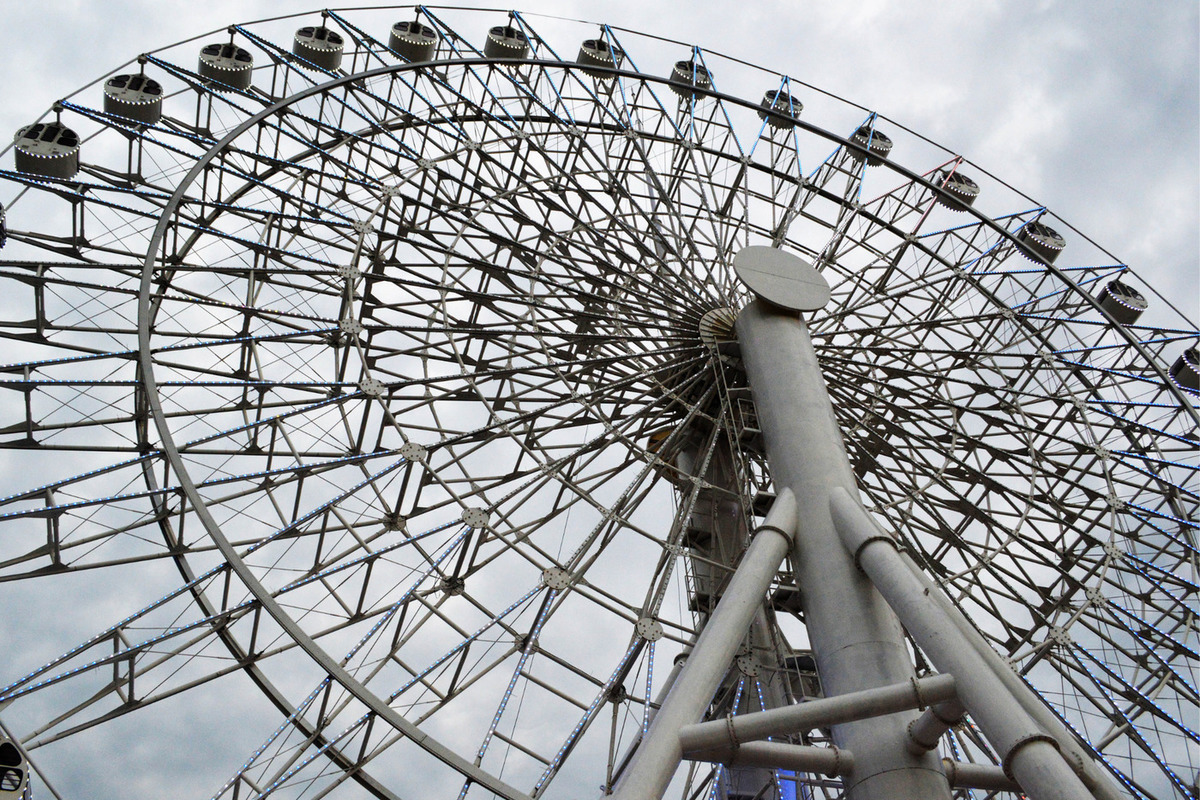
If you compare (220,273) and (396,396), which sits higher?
(220,273)

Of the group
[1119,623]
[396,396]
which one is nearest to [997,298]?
[1119,623]

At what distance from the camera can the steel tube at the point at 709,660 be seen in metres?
11.8

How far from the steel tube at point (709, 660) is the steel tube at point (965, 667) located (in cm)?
95

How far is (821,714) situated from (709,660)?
1.69 metres

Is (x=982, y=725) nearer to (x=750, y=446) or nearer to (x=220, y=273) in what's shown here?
(x=750, y=446)

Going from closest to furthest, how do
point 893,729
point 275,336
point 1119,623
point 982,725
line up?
point 982,725
point 893,729
point 275,336
point 1119,623

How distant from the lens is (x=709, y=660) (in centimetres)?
1344

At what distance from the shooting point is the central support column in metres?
12.8

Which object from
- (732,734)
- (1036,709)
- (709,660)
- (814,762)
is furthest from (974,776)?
(709,660)

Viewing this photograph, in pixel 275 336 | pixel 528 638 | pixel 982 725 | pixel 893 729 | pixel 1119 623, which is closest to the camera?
pixel 982 725

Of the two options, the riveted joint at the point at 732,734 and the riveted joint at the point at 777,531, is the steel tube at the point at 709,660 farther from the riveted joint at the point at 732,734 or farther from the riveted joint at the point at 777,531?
the riveted joint at the point at 732,734

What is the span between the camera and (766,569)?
48.8 ft

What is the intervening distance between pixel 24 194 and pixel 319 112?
6713mm

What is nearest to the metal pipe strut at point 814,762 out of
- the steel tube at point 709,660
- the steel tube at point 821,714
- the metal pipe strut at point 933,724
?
the steel tube at point 821,714
